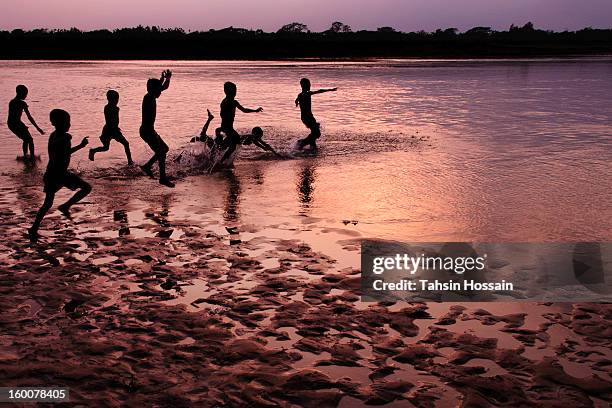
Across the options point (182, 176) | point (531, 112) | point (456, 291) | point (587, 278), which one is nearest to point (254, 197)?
point (182, 176)

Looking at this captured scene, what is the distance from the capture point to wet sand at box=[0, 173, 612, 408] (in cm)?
447

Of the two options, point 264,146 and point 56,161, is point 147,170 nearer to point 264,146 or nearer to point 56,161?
point 264,146

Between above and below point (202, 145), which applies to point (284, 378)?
below

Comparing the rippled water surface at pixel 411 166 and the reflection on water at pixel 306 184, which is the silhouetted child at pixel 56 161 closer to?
the rippled water surface at pixel 411 166

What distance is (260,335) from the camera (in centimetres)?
538

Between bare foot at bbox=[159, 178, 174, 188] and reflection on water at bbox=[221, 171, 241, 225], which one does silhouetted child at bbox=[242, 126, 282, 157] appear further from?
bare foot at bbox=[159, 178, 174, 188]

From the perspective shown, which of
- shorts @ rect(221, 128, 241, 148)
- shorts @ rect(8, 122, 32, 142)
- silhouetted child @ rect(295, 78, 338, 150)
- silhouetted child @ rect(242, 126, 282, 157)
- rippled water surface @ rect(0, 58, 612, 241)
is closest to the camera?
rippled water surface @ rect(0, 58, 612, 241)

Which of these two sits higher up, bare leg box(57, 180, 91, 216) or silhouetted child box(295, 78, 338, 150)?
silhouetted child box(295, 78, 338, 150)

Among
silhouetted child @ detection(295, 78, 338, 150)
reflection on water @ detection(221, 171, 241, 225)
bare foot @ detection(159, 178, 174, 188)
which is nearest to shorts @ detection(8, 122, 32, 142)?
bare foot @ detection(159, 178, 174, 188)

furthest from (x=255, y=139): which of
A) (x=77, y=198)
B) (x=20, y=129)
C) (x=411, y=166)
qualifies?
(x=77, y=198)

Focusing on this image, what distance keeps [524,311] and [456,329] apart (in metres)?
0.84

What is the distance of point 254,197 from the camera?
34.7 ft

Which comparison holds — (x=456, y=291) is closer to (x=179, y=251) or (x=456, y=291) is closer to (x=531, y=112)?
(x=179, y=251)

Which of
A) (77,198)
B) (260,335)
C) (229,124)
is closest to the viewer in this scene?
(260,335)
